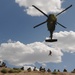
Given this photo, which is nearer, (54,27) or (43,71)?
(54,27)

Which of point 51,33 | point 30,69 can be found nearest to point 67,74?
point 30,69

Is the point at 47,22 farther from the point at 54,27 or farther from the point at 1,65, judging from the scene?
the point at 1,65

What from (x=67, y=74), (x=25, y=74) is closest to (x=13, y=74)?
(x=25, y=74)

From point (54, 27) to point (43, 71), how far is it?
1241 inches

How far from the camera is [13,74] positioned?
6831 centimetres

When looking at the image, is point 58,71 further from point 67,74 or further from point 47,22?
point 47,22

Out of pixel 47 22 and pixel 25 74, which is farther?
pixel 25 74

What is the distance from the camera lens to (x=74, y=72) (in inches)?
2874

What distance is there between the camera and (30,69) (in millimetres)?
72625

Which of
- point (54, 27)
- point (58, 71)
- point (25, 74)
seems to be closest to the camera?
point (54, 27)

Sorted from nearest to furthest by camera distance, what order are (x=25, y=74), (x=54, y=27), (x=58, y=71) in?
(x=54, y=27), (x=25, y=74), (x=58, y=71)

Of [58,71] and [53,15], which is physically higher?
[53,15]

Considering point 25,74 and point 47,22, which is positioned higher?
point 47,22

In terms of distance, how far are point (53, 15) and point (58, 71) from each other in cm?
3358
